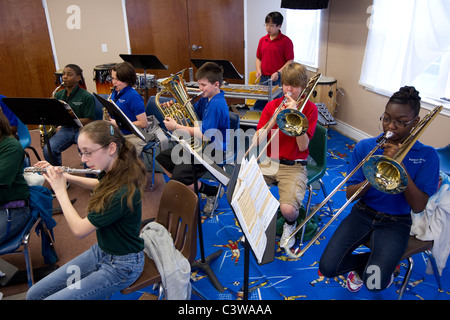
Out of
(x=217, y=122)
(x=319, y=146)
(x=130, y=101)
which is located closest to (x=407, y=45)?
(x=319, y=146)

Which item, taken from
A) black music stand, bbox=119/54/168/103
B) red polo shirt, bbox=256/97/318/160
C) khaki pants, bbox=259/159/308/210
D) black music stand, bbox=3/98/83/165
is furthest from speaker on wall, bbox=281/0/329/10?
black music stand, bbox=3/98/83/165

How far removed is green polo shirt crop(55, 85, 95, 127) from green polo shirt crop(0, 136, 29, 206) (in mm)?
1704

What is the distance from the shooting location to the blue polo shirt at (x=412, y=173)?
2.06 metres

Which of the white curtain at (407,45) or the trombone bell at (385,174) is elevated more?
the white curtain at (407,45)

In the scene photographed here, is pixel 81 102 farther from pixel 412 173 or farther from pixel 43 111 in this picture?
pixel 412 173

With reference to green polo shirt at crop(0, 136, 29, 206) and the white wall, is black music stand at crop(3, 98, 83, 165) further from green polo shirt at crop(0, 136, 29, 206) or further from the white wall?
the white wall

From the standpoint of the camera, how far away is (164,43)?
6.95 m

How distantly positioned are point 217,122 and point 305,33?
14.6 ft

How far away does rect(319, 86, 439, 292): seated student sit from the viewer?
79.6 inches

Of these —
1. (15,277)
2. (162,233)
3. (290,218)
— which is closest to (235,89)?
(290,218)

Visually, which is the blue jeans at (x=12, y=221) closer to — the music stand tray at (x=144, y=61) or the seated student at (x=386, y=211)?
the seated student at (x=386, y=211)

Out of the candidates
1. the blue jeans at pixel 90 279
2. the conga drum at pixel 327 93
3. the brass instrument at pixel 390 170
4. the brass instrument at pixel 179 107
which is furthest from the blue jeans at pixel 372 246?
the conga drum at pixel 327 93

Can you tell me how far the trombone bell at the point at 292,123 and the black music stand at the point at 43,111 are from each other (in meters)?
1.94

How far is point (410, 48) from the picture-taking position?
13.1 feet
